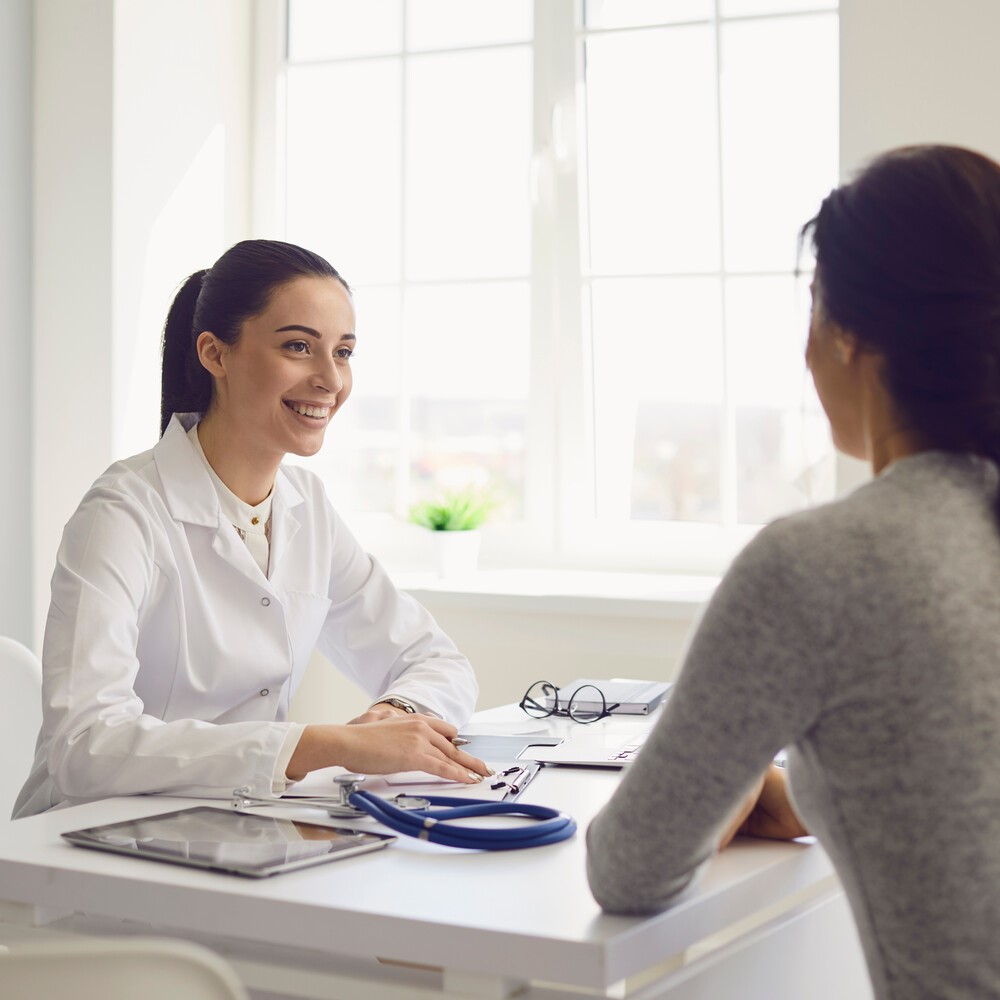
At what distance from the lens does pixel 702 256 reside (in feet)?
10.2

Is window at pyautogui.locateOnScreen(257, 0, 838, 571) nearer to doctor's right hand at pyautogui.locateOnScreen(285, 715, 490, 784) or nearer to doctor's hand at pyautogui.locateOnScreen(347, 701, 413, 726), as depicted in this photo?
doctor's hand at pyautogui.locateOnScreen(347, 701, 413, 726)

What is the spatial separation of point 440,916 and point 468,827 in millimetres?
203

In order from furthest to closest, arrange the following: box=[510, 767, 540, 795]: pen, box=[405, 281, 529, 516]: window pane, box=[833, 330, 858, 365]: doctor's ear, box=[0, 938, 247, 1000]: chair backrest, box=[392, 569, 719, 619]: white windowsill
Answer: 1. box=[405, 281, 529, 516]: window pane
2. box=[392, 569, 719, 619]: white windowsill
3. box=[510, 767, 540, 795]: pen
4. box=[833, 330, 858, 365]: doctor's ear
5. box=[0, 938, 247, 1000]: chair backrest

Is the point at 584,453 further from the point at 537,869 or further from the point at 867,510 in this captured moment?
the point at 867,510

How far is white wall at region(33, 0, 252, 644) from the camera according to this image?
2.96 metres

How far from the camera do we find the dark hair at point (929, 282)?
2.83 feet

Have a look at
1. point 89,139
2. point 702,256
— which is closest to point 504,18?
point 702,256

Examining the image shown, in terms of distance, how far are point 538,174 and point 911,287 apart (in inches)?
95.3

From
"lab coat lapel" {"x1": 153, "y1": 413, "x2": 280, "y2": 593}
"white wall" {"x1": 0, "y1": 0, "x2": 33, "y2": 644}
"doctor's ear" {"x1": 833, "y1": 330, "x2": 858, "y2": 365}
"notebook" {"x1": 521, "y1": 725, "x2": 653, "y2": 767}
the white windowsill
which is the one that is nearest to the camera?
"doctor's ear" {"x1": 833, "y1": 330, "x2": 858, "y2": 365}

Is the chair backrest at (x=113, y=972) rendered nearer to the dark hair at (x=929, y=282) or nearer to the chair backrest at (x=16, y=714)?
the dark hair at (x=929, y=282)

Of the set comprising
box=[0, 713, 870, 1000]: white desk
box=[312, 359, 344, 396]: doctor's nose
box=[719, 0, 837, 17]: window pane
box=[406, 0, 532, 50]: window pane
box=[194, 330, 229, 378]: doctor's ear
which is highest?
box=[406, 0, 532, 50]: window pane

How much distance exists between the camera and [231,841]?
3.99 feet

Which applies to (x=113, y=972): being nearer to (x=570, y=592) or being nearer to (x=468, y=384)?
(x=570, y=592)

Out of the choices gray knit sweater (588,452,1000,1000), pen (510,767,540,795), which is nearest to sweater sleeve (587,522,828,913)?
gray knit sweater (588,452,1000,1000)
